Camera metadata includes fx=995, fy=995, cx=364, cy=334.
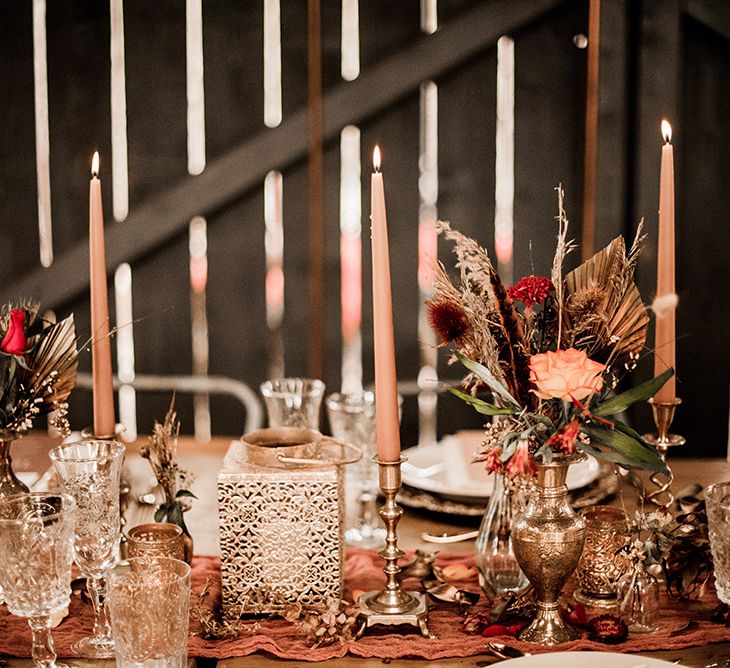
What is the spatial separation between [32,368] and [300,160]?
2006 millimetres

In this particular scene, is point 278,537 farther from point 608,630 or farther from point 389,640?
point 608,630

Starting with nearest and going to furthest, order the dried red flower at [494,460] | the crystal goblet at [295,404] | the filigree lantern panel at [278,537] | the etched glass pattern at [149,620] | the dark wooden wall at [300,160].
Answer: the etched glass pattern at [149,620] < the dried red flower at [494,460] < the filigree lantern panel at [278,537] < the crystal goblet at [295,404] < the dark wooden wall at [300,160]

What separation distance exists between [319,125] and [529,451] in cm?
217

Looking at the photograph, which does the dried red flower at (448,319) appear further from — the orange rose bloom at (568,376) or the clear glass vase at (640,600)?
the clear glass vase at (640,600)

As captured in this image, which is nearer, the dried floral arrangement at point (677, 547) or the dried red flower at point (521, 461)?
the dried red flower at point (521, 461)

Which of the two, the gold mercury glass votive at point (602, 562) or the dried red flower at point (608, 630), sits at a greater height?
the gold mercury glass votive at point (602, 562)

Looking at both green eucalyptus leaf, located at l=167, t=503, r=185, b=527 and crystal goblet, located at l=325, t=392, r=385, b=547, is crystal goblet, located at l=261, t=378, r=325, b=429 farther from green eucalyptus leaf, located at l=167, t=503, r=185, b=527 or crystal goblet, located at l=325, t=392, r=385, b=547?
green eucalyptus leaf, located at l=167, t=503, r=185, b=527

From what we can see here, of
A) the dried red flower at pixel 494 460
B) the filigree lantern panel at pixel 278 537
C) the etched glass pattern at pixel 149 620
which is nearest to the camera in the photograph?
the etched glass pattern at pixel 149 620

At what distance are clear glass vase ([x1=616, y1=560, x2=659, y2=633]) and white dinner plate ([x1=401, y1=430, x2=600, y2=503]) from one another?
1.15 feet

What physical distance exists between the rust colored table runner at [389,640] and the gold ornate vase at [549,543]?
27mm

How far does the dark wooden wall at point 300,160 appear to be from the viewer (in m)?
3.10

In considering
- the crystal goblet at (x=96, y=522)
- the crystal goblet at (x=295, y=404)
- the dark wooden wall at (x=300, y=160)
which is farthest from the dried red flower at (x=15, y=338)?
the dark wooden wall at (x=300, y=160)

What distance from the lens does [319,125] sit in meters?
3.03

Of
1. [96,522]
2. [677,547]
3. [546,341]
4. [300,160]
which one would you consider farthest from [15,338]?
[300,160]
